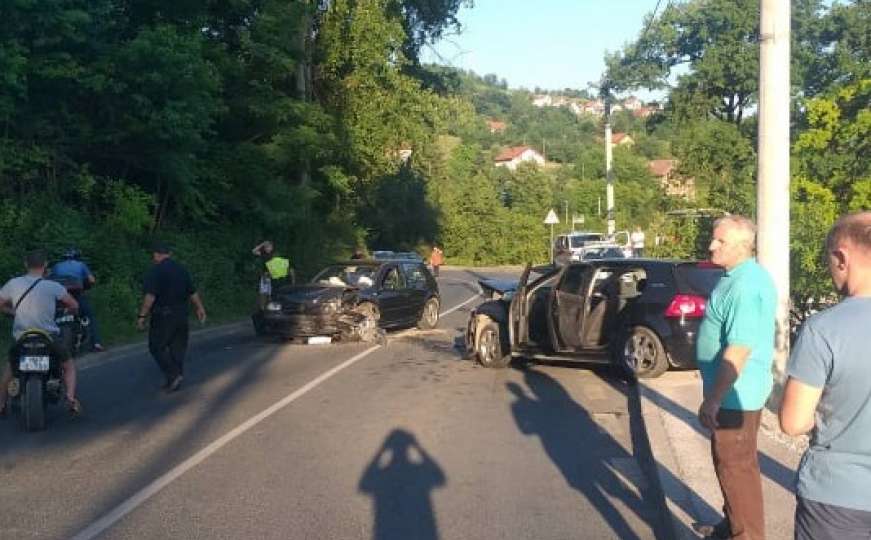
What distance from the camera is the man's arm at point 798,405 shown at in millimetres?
3271

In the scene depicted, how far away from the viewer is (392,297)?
19109 millimetres

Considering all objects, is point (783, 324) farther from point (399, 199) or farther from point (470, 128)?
point (399, 199)

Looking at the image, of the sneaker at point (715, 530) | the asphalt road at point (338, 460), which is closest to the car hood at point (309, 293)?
the asphalt road at point (338, 460)

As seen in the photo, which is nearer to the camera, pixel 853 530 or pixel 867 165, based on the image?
pixel 853 530

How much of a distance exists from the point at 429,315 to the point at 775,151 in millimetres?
12621

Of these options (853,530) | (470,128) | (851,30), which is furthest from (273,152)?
(851,30)

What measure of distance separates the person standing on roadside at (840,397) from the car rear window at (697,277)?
8.72m

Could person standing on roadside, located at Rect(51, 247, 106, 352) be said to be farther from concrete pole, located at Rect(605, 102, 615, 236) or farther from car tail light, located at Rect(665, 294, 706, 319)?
concrete pole, located at Rect(605, 102, 615, 236)

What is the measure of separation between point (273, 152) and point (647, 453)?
18.8 m

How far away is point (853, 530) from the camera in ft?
10.8

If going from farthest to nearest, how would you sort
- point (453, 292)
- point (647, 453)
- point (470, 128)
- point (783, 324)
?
point (453, 292)
point (470, 128)
point (783, 324)
point (647, 453)

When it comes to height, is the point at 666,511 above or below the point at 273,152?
below

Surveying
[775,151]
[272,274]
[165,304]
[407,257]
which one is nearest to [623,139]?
[407,257]

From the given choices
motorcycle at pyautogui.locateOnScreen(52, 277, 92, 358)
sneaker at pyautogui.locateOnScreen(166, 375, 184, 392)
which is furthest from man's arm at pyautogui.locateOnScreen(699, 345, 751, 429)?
motorcycle at pyautogui.locateOnScreen(52, 277, 92, 358)
